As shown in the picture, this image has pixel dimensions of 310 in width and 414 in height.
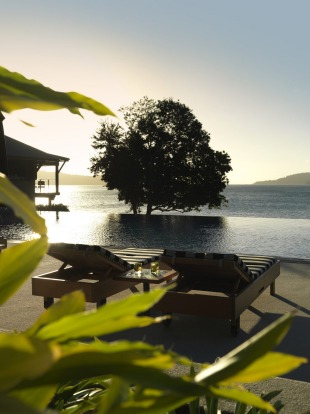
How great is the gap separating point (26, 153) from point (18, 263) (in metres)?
32.0

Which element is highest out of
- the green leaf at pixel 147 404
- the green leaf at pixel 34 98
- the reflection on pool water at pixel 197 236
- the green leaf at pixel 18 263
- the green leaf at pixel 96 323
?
the green leaf at pixel 34 98

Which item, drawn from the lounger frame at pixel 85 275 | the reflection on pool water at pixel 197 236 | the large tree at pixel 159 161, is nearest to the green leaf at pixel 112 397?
the lounger frame at pixel 85 275

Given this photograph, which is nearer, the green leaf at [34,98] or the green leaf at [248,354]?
the green leaf at [248,354]

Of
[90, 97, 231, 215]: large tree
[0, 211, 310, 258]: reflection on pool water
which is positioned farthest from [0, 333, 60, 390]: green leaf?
[90, 97, 231, 215]: large tree

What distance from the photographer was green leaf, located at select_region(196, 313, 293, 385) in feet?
1.33

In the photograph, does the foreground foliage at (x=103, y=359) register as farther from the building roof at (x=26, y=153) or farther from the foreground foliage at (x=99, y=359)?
the building roof at (x=26, y=153)

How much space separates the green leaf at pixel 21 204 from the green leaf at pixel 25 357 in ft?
0.60

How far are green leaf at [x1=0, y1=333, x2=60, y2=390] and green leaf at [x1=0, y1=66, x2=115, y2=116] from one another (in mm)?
304

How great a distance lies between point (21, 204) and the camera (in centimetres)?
50

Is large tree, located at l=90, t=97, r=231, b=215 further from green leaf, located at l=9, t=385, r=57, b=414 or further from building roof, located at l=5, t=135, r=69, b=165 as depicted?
green leaf, located at l=9, t=385, r=57, b=414

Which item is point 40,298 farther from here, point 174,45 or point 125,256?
point 174,45

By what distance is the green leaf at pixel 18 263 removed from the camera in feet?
1.56

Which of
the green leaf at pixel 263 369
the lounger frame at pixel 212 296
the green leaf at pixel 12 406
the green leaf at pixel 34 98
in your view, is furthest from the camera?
the lounger frame at pixel 212 296

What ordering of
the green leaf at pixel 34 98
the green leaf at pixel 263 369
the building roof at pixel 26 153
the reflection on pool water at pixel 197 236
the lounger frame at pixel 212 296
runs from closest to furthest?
1. the green leaf at pixel 263 369
2. the green leaf at pixel 34 98
3. the lounger frame at pixel 212 296
4. the reflection on pool water at pixel 197 236
5. the building roof at pixel 26 153
